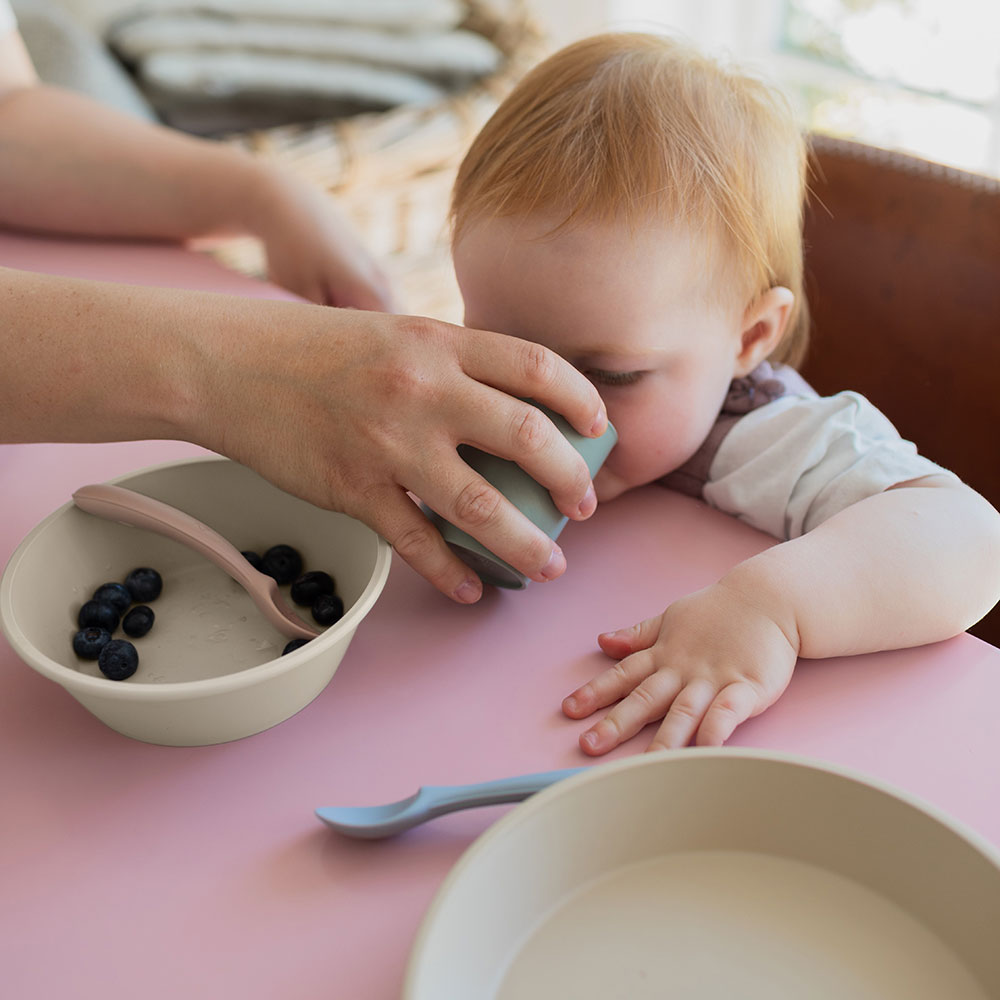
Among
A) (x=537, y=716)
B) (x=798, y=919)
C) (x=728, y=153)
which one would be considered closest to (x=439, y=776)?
(x=537, y=716)

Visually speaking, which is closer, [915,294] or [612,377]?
[612,377]

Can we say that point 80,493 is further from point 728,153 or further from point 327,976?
point 728,153

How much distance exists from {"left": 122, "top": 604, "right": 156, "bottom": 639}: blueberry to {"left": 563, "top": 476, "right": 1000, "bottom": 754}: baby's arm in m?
0.27

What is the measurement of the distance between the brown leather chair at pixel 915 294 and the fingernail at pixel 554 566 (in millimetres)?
585

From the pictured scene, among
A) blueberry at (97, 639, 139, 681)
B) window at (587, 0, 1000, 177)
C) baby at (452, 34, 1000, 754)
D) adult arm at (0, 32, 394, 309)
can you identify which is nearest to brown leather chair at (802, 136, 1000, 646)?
baby at (452, 34, 1000, 754)

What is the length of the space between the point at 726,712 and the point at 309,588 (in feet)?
0.91

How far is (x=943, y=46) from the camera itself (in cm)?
210

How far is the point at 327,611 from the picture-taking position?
62cm

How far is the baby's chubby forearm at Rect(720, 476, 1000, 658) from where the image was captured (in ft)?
1.94

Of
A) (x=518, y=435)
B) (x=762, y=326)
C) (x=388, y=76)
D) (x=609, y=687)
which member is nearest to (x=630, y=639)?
(x=609, y=687)

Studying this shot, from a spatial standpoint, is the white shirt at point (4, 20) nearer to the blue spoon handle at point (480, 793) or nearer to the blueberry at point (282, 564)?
the blueberry at point (282, 564)

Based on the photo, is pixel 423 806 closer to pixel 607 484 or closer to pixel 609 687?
pixel 609 687

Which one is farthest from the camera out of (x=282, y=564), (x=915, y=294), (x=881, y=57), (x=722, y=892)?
(x=881, y=57)

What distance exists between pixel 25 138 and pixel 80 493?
2.34 feet
